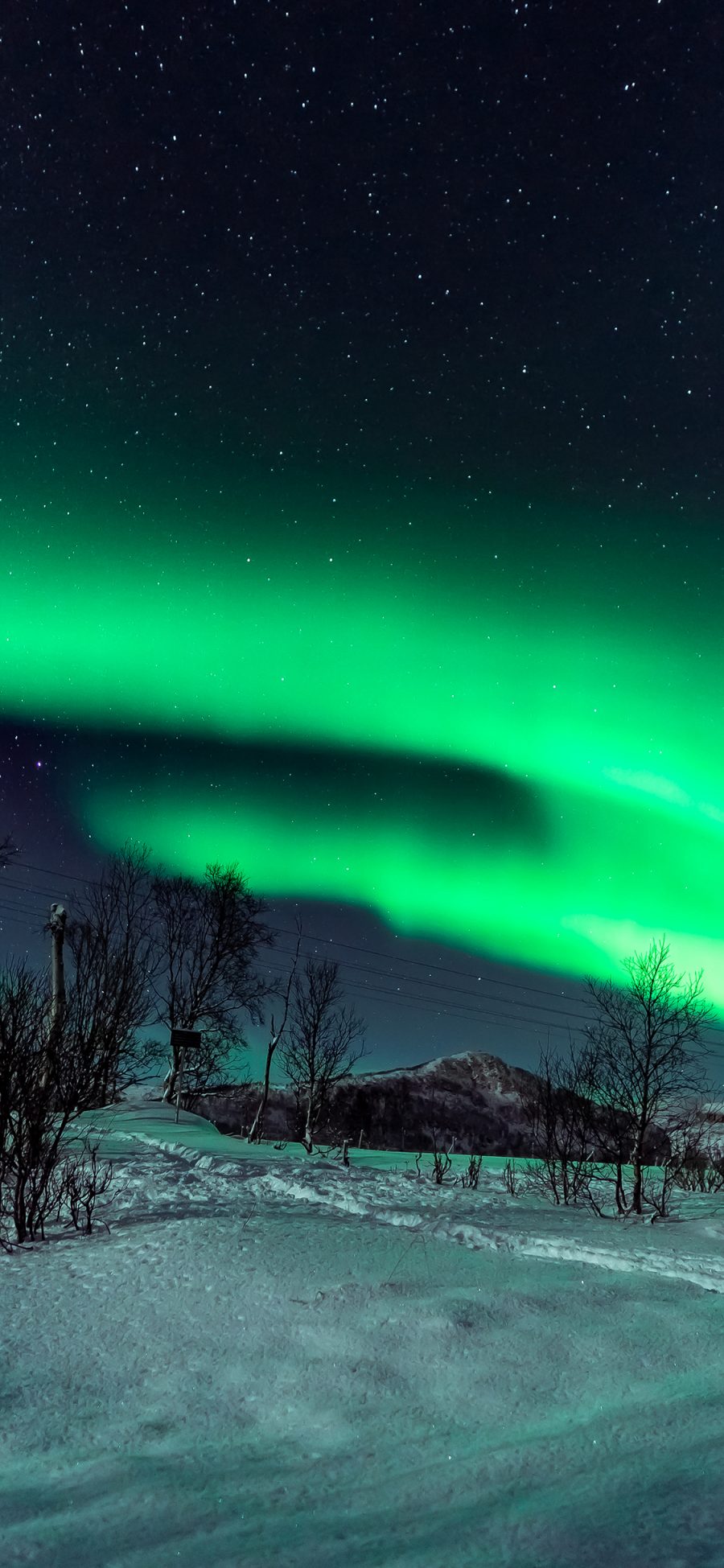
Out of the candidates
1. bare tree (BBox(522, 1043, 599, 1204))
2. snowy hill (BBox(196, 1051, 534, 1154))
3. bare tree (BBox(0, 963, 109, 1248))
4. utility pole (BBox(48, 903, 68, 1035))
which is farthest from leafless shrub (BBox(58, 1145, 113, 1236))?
snowy hill (BBox(196, 1051, 534, 1154))

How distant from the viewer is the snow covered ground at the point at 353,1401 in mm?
2916

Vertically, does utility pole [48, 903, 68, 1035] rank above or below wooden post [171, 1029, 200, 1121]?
above

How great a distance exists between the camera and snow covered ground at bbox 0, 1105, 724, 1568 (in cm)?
292

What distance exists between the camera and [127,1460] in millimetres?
3416

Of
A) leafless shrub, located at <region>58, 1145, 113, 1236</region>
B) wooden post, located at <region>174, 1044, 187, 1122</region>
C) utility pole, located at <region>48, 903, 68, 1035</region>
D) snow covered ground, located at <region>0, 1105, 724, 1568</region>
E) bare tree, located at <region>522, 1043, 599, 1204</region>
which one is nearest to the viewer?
snow covered ground, located at <region>0, 1105, 724, 1568</region>

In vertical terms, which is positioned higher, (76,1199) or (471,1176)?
(76,1199)

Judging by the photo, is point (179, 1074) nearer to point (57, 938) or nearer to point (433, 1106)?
point (57, 938)

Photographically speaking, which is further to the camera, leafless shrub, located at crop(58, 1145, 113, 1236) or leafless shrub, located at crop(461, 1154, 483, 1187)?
leafless shrub, located at crop(461, 1154, 483, 1187)

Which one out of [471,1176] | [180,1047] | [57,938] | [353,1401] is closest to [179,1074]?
[180,1047]

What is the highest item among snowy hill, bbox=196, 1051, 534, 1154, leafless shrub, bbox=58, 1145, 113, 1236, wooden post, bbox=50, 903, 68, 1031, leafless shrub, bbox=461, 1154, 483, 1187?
wooden post, bbox=50, 903, 68, 1031

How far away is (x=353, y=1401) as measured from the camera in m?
3.91

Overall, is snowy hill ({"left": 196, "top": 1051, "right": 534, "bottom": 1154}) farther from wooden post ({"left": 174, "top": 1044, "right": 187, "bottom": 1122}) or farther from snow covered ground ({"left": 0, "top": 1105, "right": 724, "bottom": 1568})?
snow covered ground ({"left": 0, "top": 1105, "right": 724, "bottom": 1568})

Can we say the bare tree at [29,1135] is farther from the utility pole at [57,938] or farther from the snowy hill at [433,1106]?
the snowy hill at [433,1106]

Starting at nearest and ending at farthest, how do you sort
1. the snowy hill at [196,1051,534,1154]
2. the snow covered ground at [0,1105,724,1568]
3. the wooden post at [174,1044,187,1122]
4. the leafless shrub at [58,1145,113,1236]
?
the snow covered ground at [0,1105,724,1568] → the leafless shrub at [58,1145,113,1236] → the wooden post at [174,1044,187,1122] → the snowy hill at [196,1051,534,1154]
